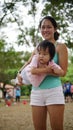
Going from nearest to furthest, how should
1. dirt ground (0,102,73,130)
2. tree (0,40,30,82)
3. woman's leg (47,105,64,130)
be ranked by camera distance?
woman's leg (47,105,64,130), dirt ground (0,102,73,130), tree (0,40,30,82)

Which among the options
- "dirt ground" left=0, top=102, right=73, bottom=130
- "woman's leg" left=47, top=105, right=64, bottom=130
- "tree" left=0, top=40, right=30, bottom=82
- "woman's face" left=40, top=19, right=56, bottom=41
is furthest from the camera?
"tree" left=0, top=40, right=30, bottom=82

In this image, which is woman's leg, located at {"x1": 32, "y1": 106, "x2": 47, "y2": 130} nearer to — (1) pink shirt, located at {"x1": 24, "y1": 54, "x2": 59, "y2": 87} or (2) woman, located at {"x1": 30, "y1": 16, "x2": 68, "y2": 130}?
(2) woman, located at {"x1": 30, "y1": 16, "x2": 68, "y2": 130}

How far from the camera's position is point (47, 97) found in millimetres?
3645

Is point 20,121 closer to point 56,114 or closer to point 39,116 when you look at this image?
point 39,116

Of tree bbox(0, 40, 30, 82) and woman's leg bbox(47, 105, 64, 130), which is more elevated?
tree bbox(0, 40, 30, 82)

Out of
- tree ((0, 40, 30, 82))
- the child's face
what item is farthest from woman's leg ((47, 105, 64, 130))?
tree ((0, 40, 30, 82))

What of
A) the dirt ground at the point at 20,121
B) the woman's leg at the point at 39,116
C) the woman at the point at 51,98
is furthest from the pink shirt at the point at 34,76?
the dirt ground at the point at 20,121

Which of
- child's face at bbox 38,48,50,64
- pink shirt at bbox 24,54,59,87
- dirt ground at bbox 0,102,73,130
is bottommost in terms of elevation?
dirt ground at bbox 0,102,73,130

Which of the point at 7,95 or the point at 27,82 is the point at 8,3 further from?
the point at 7,95

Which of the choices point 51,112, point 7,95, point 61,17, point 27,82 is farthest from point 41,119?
point 7,95

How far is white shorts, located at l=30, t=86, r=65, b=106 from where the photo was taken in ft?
11.9

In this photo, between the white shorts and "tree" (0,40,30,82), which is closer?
the white shorts

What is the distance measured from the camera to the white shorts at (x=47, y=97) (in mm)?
3615

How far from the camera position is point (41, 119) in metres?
3.70
